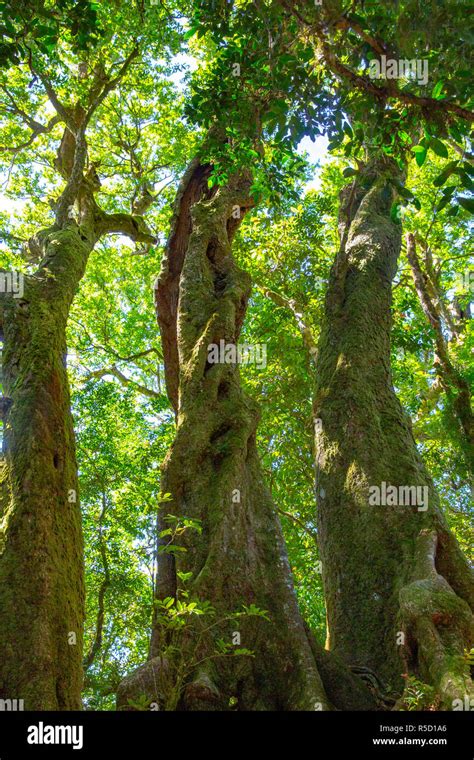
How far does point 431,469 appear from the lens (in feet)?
42.3

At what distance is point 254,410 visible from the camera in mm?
6863

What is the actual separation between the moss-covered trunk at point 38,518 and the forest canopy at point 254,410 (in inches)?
0.8

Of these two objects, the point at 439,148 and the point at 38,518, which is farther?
the point at 38,518

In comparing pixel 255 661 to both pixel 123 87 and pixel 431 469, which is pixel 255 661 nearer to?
pixel 431 469

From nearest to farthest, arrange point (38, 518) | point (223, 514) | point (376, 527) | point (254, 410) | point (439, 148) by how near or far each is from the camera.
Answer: point (439, 148) → point (38, 518) → point (223, 514) → point (376, 527) → point (254, 410)

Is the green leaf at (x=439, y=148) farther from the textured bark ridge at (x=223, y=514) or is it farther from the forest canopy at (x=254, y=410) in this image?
the textured bark ridge at (x=223, y=514)

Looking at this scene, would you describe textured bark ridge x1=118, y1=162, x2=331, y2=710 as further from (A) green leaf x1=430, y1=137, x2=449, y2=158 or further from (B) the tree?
(A) green leaf x1=430, y1=137, x2=449, y2=158

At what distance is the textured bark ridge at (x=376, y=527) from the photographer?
479 cm

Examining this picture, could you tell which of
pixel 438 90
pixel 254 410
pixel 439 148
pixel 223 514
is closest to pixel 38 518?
pixel 223 514

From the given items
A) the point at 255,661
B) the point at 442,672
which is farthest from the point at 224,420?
the point at 442,672

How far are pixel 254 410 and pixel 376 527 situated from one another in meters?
1.78

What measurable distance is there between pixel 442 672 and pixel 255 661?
4.85ft

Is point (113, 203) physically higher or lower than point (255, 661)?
higher

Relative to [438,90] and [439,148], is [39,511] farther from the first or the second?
[438,90]
